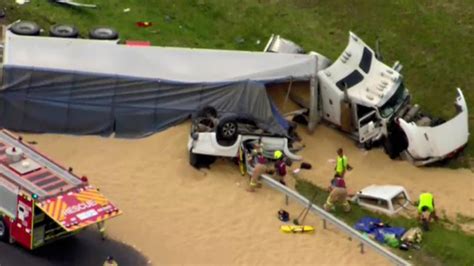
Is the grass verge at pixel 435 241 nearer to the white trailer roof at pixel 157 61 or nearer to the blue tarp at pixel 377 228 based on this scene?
the blue tarp at pixel 377 228

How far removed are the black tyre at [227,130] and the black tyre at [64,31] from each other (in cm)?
762

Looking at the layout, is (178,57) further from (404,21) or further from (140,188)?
(404,21)

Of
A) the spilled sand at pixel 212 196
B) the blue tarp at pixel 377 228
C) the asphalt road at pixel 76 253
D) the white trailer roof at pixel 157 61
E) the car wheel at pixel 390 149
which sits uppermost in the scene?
the white trailer roof at pixel 157 61

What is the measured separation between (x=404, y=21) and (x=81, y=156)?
14.3 m

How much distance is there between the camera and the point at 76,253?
89.0 feet

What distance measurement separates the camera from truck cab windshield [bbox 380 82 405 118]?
33.0 metres

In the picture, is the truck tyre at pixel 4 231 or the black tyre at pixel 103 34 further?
the black tyre at pixel 103 34

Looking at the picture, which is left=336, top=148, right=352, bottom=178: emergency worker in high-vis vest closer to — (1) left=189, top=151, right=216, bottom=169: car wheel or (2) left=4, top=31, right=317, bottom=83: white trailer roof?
(1) left=189, top=151, right=216, bottom=169: car wheel

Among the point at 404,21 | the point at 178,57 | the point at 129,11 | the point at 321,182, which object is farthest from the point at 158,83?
the point at 404,21

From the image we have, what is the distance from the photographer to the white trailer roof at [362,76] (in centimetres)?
3319

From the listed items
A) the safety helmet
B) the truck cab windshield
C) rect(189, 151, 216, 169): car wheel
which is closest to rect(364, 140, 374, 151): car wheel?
the truck cab windshield

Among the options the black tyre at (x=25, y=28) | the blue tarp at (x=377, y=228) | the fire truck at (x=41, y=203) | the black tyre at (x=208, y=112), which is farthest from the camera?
→ the black tyre at (x=25, y=28)

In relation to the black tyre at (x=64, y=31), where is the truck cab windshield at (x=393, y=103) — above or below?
above

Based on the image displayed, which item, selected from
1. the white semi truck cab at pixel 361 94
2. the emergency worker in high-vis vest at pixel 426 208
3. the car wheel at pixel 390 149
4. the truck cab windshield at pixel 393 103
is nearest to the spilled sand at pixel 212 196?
the car wheel at pixel 390 149
